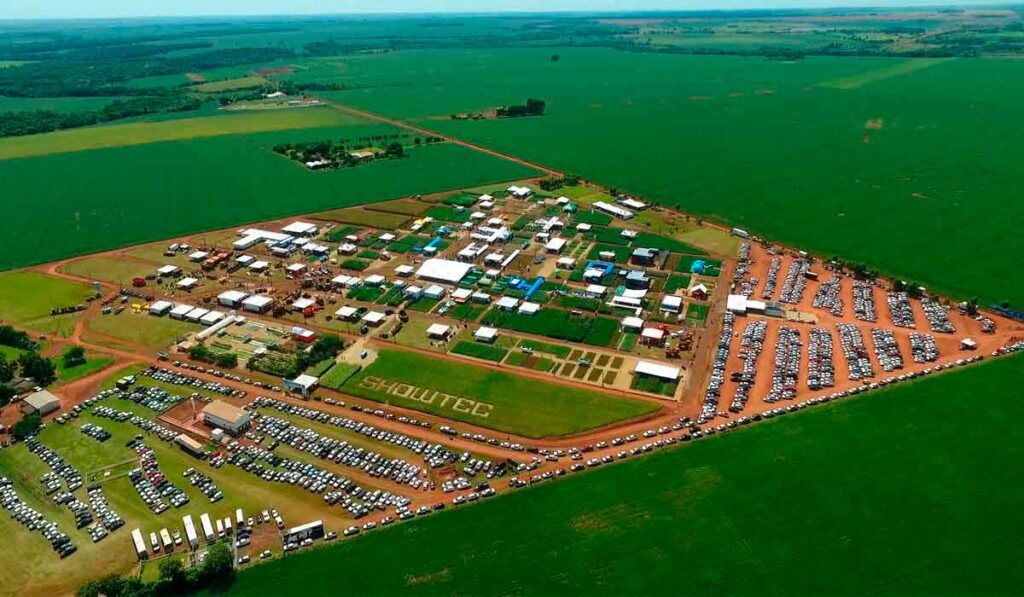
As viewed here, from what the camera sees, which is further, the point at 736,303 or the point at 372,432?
the point at 736,303

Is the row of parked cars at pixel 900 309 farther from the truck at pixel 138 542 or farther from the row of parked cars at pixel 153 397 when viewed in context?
the row of parked cars at pixel 153 397

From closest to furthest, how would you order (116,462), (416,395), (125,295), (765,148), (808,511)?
(808,511)
(116,462)
(416,395)
(125,295)
(765,148)

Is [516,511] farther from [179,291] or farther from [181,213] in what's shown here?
[181,213]

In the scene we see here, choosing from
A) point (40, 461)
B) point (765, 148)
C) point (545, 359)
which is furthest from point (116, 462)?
point (765, 148)

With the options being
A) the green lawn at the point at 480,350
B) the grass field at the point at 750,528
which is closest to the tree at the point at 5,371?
the grass field at the point at 750,528

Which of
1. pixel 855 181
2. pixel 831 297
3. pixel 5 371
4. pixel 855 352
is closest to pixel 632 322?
pixel 855 352

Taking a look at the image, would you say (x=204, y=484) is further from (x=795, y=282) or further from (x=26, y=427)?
(x=795, y=282)
